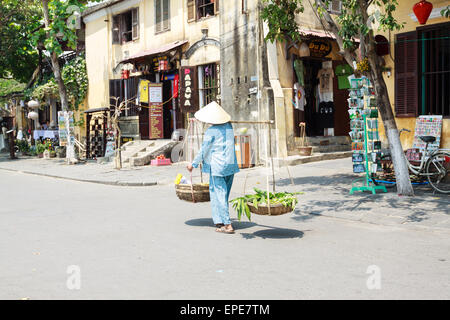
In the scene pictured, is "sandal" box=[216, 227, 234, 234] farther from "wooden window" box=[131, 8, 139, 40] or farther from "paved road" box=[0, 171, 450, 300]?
"wooden window" box=[131, 8, 139, 40]

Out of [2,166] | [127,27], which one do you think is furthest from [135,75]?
[2,166]

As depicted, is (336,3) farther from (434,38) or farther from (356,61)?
(356,61)

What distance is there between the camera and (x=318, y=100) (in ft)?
60.8

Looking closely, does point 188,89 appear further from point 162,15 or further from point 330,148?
point 330,148

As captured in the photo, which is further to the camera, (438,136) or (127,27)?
(127,27)

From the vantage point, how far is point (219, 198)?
23.4ft

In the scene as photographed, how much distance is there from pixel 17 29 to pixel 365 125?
2390 cm

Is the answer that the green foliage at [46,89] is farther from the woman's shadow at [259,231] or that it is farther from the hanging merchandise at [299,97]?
the woman's shadow at [259,231]

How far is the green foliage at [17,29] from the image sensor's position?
1065 inches

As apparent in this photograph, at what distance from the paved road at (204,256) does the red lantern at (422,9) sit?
5384mm

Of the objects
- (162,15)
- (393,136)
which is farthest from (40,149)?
(393,136)

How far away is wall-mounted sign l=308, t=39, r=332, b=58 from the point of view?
54.7 ft

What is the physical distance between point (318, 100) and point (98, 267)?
Result: 1466cm

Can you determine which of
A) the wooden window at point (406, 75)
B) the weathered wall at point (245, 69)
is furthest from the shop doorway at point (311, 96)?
the wooden window at point (406, 75)
